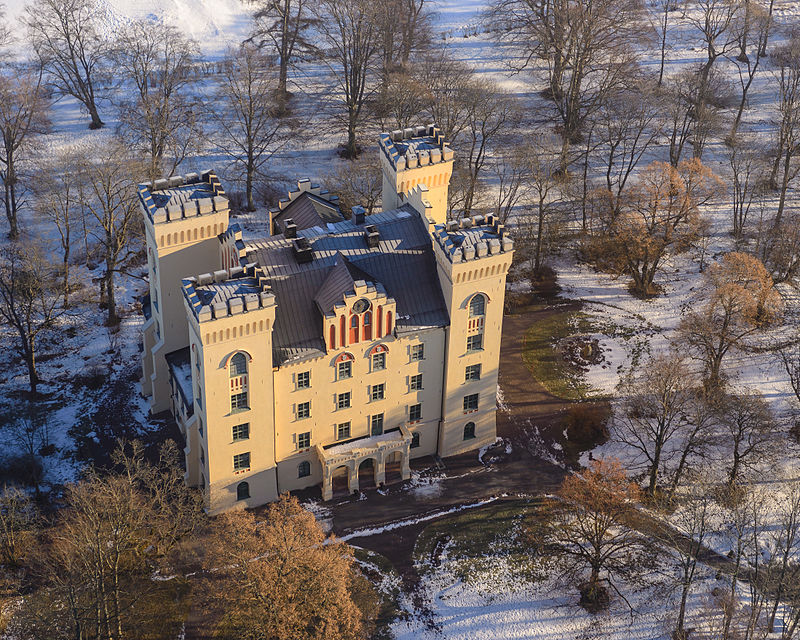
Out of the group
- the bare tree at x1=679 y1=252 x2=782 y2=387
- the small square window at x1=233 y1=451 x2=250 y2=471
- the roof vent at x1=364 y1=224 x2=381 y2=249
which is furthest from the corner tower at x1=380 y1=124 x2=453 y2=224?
the bare tree at x1=679 y1=252 x2=782 y2=387

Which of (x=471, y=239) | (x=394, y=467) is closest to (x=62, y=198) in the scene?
(x=394, y=467)

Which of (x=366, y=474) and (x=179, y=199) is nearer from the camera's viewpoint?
(x=179, y=199)

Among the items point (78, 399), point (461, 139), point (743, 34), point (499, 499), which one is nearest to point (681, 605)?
point (499, 499)

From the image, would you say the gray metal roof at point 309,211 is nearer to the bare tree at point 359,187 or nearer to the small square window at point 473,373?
the small square window at point 473,373

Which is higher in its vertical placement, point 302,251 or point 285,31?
point 285,31

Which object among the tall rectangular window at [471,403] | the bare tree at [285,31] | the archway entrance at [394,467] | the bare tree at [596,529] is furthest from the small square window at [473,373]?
the bare tree at [285,31]

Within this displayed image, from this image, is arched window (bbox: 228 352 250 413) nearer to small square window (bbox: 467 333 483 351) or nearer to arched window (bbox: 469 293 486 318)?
arched window (bbox: 469 293 486 318)

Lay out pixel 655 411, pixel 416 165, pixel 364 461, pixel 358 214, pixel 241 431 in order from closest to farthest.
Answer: pixel 241 431 → pixel 358 214 → pixel 364 461 → pixel 416 165 → pixel 655 411

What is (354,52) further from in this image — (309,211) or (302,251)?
(302,251)
